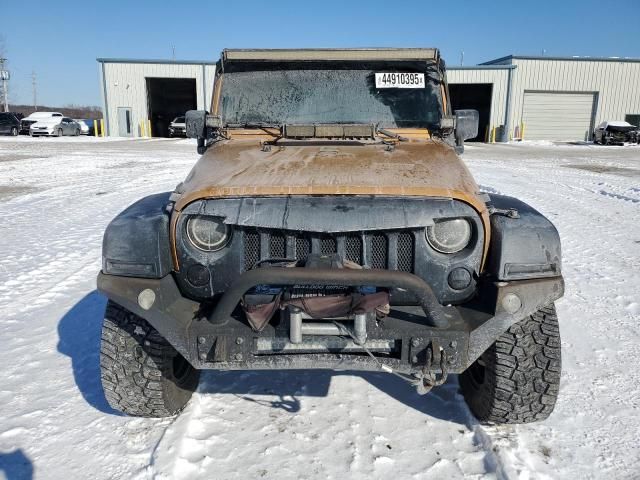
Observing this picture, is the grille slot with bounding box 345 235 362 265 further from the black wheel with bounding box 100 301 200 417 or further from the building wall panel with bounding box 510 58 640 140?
the building wall panel with bounding box 510 58 640 140

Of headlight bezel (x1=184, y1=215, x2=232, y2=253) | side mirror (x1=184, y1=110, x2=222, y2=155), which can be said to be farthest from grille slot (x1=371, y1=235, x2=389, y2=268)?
side mirror (x1=184, y1=110, x2=222, y2=155)

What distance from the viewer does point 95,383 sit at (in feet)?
10.9

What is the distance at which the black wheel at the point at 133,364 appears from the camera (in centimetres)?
277

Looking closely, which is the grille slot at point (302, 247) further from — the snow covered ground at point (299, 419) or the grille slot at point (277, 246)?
the snow covered ground at point (299, 419)

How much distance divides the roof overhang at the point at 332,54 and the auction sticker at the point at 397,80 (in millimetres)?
111

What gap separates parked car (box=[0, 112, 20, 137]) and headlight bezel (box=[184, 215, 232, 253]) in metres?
34.0

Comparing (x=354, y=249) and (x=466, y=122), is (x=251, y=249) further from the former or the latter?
(x=466, y=122)

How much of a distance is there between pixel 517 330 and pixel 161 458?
1.93m

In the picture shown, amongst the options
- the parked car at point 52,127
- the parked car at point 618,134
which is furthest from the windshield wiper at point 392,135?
the parked car at point 52,127

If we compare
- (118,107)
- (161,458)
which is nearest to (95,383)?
(161,458)

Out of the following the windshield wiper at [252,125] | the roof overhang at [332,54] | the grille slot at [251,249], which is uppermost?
the roof overhang at [332,54]

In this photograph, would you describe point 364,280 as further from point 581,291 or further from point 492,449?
point 581,291

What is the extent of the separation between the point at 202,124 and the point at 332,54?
1071 millimetres

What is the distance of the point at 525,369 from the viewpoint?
267 cm
